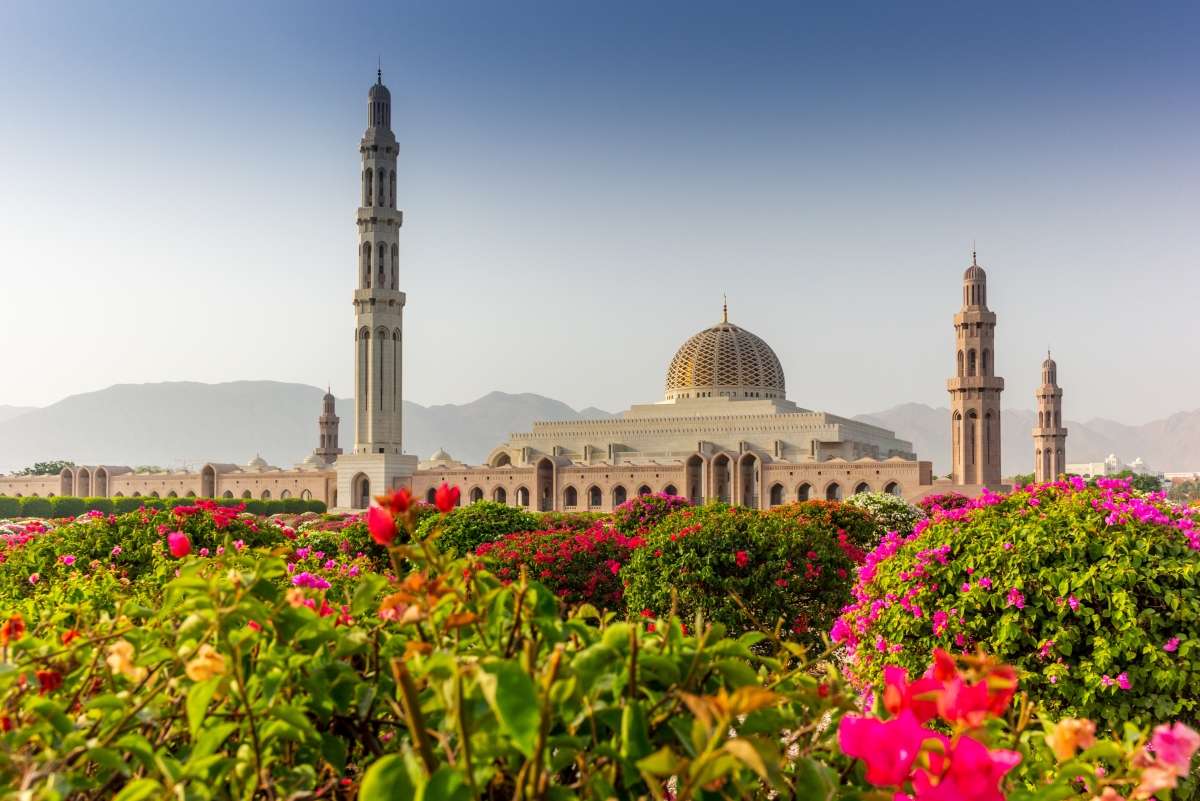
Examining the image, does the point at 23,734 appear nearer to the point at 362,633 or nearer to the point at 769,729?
the point at 362,633

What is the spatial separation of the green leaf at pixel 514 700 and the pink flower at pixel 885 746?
1.53ft

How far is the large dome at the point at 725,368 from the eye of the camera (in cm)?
4794

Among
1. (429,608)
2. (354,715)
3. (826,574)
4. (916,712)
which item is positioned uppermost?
(429,608)

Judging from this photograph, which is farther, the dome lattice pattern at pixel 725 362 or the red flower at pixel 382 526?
the dome lattice pattern at pixel 725 362

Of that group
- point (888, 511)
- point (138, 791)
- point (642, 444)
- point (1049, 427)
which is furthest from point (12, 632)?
point (1049, 427)

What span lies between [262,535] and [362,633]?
7815 mm

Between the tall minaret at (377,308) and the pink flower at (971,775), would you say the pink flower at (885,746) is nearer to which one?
the pink flower at (971,775)

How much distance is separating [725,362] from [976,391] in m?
14.1

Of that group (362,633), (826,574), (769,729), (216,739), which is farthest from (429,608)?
(826,574)

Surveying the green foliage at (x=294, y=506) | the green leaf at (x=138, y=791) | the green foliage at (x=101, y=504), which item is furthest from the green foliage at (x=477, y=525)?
the green foliage at (x=101, y=504)

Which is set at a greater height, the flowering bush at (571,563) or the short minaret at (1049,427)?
the short minaret at (1049,427)

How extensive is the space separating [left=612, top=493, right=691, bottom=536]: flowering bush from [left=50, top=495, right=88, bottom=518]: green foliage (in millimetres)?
27275

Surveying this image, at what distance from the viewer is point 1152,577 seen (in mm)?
4723

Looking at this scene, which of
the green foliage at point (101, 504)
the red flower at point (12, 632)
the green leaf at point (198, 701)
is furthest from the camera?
the green foliage at point (101, 504)
